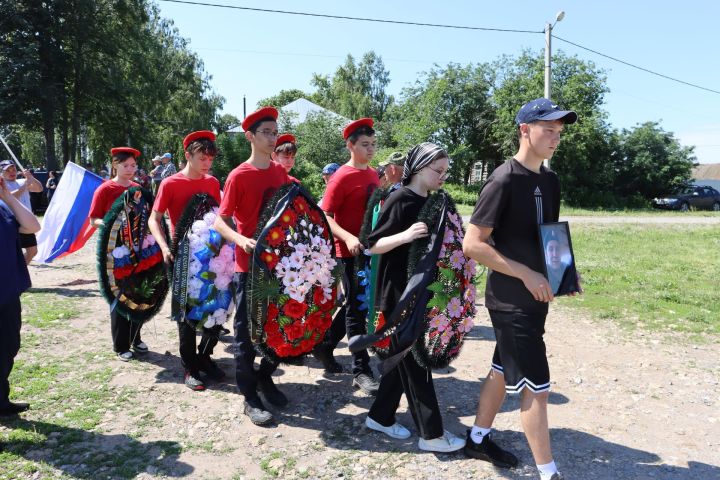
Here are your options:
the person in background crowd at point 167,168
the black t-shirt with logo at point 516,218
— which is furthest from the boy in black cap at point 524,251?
the person in background crowd at point 167,168

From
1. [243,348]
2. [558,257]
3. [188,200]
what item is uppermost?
[188,200]

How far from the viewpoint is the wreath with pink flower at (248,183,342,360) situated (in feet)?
12.1

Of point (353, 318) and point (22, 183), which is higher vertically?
point (22, 183)

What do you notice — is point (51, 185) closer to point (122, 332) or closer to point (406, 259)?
point (122, 332)

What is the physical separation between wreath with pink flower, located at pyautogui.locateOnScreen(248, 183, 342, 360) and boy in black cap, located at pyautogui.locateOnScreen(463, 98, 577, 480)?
1.27 m

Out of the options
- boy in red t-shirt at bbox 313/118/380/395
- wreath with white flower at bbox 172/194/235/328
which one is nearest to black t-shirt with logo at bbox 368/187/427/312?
boy in red t-shirt at bbox 313/118/380/395

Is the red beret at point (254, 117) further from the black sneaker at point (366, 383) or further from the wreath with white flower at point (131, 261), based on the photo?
the black sneaker at point (366, 383)

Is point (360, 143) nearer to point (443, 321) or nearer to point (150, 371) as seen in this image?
point (443, 321)

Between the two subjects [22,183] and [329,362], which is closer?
[329,362]

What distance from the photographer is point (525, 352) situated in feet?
9.57

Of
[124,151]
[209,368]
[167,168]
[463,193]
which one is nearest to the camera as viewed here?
[209,368]

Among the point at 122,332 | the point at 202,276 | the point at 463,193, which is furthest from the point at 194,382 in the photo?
the point at 463,193

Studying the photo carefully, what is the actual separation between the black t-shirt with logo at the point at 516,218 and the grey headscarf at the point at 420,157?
487 mm

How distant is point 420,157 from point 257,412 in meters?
2.18
